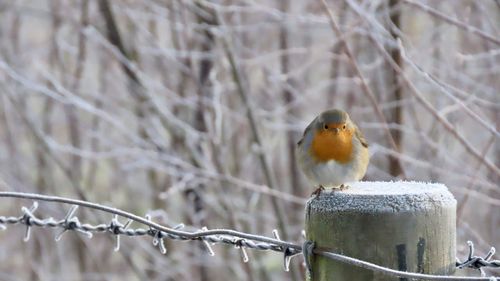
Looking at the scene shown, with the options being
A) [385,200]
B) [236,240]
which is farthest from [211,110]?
[385,200]

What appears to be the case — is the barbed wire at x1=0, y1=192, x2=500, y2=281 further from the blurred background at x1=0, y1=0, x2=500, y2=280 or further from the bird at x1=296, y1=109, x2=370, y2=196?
the blurred background at x1=0, y1=0, x2=500, y2=280

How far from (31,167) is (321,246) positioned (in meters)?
5.71

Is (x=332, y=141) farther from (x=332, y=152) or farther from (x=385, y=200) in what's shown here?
(x=385, y=200)

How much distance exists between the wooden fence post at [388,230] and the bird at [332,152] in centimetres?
85

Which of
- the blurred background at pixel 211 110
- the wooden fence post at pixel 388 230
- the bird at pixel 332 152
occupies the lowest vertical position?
the wooden fence post at pixel 388 230

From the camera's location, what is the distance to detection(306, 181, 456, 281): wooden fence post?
156cm

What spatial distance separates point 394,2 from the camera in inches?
192

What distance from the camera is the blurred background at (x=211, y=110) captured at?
483 cm

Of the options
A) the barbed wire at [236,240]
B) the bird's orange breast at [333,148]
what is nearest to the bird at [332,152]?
the bird's orange breast at [333,148]

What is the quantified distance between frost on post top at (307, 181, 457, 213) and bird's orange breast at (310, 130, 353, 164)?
83 centimetres

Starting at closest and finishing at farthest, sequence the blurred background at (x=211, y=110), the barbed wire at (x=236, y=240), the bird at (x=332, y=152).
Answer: the barbed wire at (x=236, y=240) < the bird at (x=332, y=152) < the blurred background at (x=211, y=110)

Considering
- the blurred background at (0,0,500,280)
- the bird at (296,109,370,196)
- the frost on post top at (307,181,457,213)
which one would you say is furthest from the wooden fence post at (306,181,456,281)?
the blurred background at (0,0,500,280)

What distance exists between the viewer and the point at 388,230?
1.55 m

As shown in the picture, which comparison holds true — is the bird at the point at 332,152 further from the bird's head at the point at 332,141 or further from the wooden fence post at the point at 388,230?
the wooden fence post at the point at 388,230
